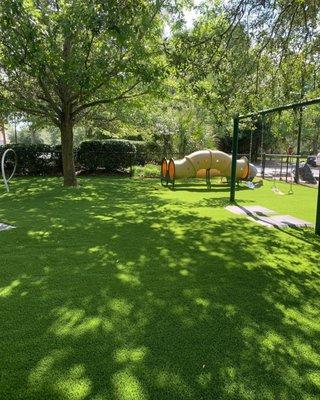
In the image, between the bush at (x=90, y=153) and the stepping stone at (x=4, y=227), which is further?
the bush at (x=90, y=153)

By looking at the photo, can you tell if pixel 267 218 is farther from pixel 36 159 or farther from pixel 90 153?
pixel 36 159

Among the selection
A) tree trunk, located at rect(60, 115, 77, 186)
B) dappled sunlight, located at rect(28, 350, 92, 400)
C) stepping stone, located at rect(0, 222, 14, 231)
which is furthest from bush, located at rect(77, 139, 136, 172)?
dappled sunlight, located at rect(28, 350, 92, 400)

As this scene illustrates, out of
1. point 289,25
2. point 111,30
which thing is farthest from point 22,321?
point 289,25

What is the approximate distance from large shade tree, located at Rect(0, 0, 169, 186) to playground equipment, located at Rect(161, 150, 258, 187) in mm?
3086

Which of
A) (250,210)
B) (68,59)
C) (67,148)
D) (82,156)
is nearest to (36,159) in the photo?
(82,156)

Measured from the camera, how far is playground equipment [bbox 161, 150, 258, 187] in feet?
46.0

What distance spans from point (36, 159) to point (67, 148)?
4851mm

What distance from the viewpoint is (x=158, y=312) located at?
3.53 metres

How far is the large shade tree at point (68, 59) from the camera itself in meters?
8.57

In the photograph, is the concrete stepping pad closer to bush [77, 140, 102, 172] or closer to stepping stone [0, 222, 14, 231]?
stepping stone [0, 222, 14, 231]

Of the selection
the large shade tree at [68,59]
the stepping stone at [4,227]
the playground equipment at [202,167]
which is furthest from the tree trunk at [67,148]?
the stepping stone at [4,227]

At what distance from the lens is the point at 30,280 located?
4258 mm

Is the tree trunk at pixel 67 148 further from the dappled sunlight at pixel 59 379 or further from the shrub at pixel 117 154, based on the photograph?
the dappled sunlight at pixel 59 379

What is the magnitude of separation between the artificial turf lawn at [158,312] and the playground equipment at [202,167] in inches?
272
